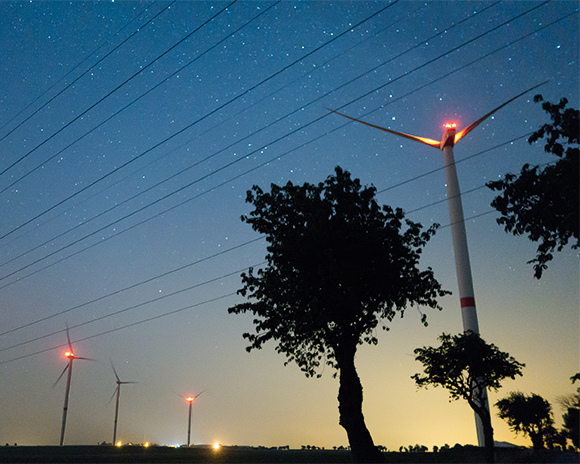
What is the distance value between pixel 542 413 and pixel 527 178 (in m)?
35.0

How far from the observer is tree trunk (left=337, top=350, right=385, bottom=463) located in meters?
35.9

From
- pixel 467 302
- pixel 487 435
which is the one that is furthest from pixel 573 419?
pixel 467 302

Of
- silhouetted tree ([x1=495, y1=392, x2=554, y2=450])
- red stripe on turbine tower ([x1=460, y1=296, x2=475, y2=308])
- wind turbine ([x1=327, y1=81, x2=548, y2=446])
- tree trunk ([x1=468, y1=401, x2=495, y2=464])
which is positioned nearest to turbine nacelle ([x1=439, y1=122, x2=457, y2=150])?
wind turbine ([x1=327, y1=81, x2=548, y2=446])

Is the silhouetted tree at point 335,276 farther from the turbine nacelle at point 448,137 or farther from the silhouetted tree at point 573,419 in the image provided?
the turbine nacelle at point 448,137

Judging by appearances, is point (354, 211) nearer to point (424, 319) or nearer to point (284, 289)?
point (284, 289)

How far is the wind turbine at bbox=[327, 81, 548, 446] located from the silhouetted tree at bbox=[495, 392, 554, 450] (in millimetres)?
15623

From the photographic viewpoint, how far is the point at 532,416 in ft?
165

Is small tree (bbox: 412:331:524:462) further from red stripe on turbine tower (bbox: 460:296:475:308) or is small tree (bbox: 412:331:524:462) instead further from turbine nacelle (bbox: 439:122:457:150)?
turbine nacelle (bbox: 439:122:457:150)

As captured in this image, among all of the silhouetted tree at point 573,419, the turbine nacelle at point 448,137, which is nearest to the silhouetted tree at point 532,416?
the silhouetted tree at point 573,419

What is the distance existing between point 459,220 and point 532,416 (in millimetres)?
32836

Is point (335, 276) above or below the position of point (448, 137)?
below

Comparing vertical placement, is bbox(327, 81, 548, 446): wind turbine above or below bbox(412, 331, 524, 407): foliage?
above

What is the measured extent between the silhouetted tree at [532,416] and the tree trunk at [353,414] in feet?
71.5

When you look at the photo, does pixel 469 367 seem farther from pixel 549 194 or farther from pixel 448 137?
pixel 448 137
